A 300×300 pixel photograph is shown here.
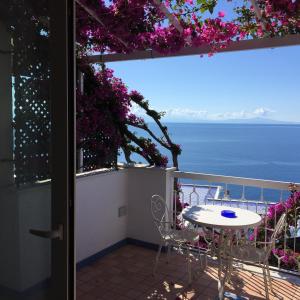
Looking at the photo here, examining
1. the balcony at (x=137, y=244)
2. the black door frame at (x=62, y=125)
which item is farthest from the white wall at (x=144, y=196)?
the black door frame at (x=62, y=125)

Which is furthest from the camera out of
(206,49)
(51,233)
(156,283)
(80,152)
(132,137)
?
(132,137)

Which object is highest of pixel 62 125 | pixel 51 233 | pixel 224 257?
pixel 62 125

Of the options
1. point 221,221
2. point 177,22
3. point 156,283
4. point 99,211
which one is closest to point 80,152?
point 99,211

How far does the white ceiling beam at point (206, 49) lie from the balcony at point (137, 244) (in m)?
1.45

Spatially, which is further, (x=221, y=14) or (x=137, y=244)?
(x=137, y=244)

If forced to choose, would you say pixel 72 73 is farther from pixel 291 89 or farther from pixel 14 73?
pixel 291 89

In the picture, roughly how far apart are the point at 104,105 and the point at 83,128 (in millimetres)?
442

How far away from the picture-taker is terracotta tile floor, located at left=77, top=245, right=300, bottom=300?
3100 mm

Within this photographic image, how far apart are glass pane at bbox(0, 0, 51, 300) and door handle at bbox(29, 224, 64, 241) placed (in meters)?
0.02

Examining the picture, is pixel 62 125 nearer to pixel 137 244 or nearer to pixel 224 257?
pixel 224 257

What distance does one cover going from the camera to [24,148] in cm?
144

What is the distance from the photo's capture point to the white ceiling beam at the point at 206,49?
3.47m

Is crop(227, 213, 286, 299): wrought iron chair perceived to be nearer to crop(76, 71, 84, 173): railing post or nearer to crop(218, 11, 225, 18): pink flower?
crop(76, 71, 84, 173): railing post

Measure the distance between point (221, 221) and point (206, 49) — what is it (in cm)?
205
